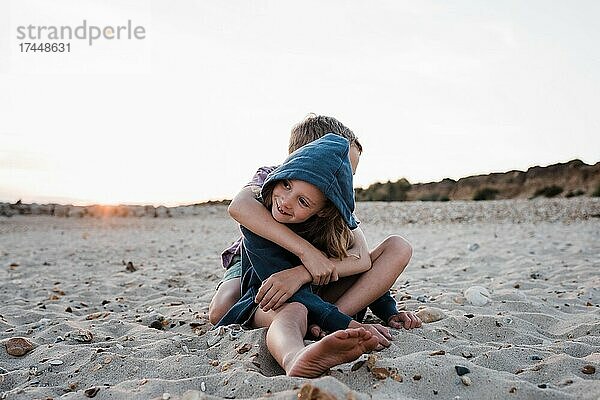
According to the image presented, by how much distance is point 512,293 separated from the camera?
13.6ft

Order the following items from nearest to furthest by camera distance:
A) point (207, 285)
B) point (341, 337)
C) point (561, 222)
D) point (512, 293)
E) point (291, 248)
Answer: point (341, 337), point (291, 248), point (512, 293), point (207, 285), point (561, 222)

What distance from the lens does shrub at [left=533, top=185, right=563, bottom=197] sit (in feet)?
73.9

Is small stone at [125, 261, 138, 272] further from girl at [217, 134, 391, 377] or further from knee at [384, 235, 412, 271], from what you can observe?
knee at [384, 235, 412, 271]

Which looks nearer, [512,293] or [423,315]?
[423,315]

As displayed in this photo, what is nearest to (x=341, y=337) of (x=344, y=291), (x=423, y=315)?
(x=344, y=291)

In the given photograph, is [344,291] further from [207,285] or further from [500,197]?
[500,197]

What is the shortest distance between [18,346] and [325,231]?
1.63 metres

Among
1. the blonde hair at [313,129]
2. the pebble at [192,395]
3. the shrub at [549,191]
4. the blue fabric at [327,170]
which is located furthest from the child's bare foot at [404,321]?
the shrub at [549,191]

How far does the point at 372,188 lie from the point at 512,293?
1974 cm

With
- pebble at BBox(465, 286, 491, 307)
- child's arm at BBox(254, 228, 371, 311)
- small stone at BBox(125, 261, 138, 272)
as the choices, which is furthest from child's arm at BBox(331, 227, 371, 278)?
small stone at BBox(125, 261, 138, 272)

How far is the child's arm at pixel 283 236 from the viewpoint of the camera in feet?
8.89

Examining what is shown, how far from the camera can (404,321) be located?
3.10 metres

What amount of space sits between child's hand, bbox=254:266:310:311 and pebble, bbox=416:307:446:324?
0.95 m

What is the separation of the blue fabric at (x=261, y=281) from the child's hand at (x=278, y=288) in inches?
2.1
